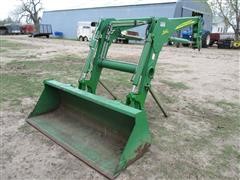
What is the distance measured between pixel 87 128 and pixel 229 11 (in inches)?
857

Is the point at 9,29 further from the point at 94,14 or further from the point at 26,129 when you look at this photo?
the point at 26,129

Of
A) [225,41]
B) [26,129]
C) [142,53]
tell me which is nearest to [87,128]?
[26,129]

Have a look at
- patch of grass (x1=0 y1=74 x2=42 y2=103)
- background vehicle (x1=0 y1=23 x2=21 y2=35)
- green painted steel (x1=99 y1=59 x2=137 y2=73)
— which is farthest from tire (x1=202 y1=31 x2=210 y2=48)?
background vehicle (x1=0 y1=23 x2=21 y2=35)

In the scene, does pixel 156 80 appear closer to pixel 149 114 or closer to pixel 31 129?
pixel 149 114

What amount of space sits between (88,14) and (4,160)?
2830cm

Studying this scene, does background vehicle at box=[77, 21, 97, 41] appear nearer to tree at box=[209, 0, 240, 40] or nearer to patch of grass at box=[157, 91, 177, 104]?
tree at box=[209, 0, 240, 40]

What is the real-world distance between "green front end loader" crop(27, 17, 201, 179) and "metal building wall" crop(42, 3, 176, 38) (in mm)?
19744

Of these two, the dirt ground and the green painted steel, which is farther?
the green painted steel

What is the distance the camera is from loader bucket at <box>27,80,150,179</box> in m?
2.34

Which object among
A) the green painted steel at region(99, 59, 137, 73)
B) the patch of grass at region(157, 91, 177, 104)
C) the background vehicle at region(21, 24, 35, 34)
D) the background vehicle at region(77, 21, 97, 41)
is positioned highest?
the background vehicle at region(21, 24, 35, 34)

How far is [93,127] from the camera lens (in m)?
2.94

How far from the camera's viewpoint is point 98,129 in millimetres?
2881

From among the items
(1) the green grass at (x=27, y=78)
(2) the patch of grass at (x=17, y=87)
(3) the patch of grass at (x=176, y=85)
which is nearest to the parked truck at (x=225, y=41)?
(3) the patch of grass at (x=176, y=85)

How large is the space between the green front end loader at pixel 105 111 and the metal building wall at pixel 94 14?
1974 centimetres
